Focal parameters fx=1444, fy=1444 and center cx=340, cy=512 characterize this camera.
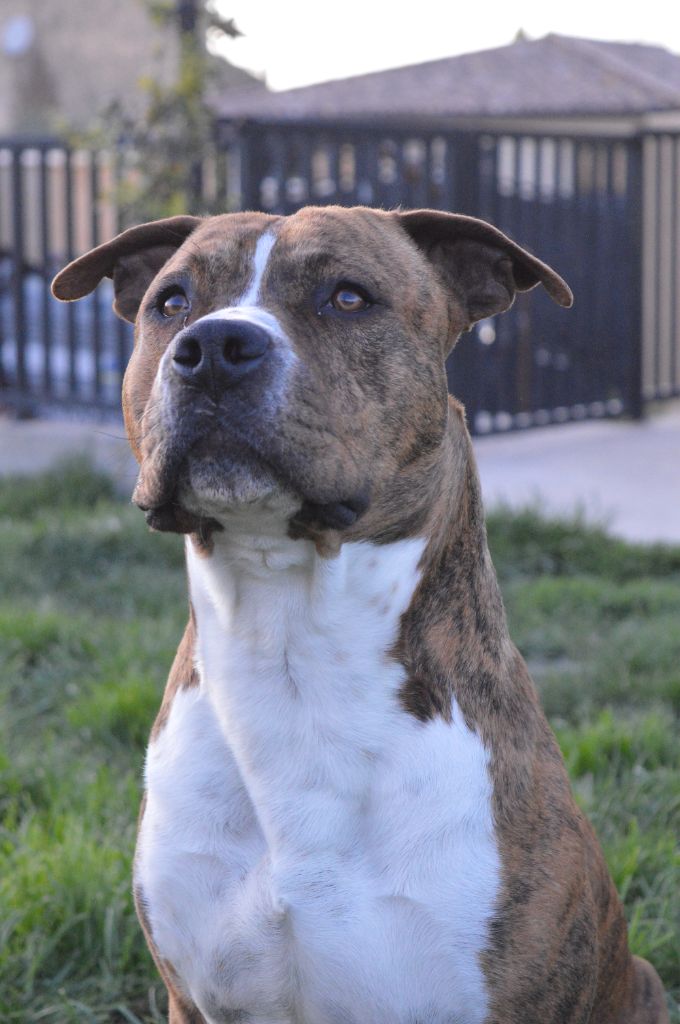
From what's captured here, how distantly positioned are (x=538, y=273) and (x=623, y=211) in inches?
250

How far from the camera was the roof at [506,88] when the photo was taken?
10.5 meters

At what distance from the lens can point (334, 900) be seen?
2.25 metres

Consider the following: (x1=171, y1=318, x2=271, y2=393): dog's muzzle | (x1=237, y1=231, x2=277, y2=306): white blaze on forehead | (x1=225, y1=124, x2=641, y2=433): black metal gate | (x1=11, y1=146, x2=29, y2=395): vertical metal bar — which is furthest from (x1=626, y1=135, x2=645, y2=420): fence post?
(x1=171, y1=318, x2=271, y2=393): dog's muzzle

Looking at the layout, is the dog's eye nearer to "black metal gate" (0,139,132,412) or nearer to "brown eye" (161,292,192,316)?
"brown eye" (161,292,192,316)

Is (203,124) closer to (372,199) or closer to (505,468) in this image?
(372,199)

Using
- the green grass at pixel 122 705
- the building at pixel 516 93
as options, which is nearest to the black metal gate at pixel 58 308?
the green grass at pixel 122 705

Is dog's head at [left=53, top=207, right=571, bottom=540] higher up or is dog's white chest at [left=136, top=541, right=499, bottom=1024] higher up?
dog's head at [left=53, top=207, right=571, bottom=540]

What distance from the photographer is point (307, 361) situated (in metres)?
2.24

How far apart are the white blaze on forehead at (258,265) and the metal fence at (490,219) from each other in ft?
15.6

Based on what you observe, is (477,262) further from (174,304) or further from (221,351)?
(221,351)

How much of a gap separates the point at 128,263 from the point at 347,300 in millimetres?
702

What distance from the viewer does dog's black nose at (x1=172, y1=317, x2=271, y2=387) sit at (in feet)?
6.95

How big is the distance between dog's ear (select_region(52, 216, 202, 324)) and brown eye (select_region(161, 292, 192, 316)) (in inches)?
12.2

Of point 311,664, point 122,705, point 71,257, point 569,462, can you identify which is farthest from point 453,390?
point 311,664
